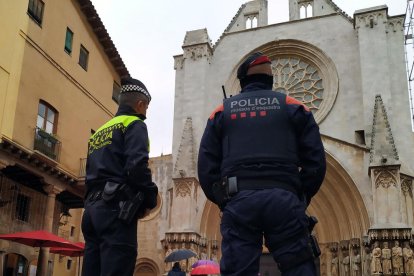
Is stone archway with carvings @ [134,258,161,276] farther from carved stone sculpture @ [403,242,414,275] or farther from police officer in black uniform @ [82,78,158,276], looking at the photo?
police officer in black uniform @ [82,78,158,276]

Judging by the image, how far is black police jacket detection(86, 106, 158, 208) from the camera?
4.61 m

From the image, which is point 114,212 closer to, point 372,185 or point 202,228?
point 372,185

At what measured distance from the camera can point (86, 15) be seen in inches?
822

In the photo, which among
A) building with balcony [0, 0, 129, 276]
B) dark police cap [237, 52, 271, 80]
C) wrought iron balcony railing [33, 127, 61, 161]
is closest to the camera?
dark police cap [237, 52, 271, 80]

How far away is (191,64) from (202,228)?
29.7ft

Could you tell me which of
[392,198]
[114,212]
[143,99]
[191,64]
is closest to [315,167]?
Answer: [114,212]

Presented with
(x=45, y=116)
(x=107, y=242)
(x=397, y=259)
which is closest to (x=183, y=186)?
(x=45, y=116)

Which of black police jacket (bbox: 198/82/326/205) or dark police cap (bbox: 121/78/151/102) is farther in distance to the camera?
dark police cap (bbox: 121/78/151/102)

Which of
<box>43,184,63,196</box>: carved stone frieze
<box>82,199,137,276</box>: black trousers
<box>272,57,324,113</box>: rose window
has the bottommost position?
<box>82,199,137,276</box>: black trousers

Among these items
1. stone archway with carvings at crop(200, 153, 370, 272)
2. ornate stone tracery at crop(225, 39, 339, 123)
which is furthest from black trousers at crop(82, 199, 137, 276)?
ornate stone tracery at crop(225, 39, 339, 123)

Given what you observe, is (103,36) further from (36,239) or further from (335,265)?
(335,265)

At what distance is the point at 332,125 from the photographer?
75.9ft

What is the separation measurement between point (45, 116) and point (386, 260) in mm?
13344

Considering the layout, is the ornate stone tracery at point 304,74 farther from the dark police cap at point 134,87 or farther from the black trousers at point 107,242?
the black trousers at point 107,242
